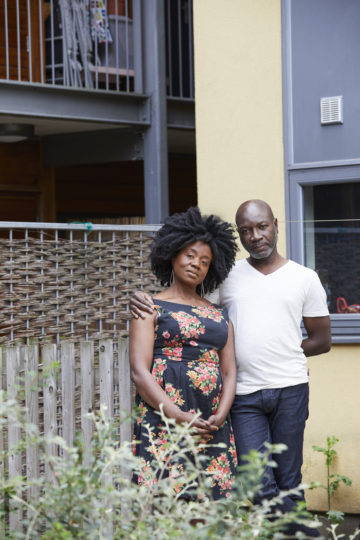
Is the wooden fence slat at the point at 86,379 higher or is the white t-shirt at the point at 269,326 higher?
the white t-shirt at the point at 269,326

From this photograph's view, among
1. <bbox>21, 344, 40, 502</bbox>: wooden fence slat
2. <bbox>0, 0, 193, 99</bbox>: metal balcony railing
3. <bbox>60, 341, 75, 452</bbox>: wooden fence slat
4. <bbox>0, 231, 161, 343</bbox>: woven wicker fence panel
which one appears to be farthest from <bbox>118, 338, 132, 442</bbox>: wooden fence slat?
<bbox>0, 0, 193, 99</bbox>: metal balcony railing

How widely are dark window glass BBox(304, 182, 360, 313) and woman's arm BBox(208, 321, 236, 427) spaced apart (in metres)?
2.19

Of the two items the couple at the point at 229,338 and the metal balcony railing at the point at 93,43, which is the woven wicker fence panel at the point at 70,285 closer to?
the couple at the point at 229,338

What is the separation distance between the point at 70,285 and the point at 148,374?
1701 mm

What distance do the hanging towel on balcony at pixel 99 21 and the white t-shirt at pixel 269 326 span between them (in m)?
5.71

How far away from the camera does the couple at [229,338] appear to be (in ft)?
11.5

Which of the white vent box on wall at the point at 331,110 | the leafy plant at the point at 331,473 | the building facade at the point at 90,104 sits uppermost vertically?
the building facade at the point at 90,104

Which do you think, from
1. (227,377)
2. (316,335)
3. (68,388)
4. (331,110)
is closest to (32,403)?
(68,388)

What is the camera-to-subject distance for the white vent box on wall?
18.6 ft

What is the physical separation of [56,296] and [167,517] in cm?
270

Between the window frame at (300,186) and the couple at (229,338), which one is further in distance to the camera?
the window frame at (300,186)

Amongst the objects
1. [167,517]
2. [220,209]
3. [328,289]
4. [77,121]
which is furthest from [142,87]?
[167,517]

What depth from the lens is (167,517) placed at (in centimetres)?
241

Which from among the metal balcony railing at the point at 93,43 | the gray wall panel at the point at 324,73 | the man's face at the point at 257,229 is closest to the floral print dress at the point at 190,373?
the man's face at the point at 257,229
